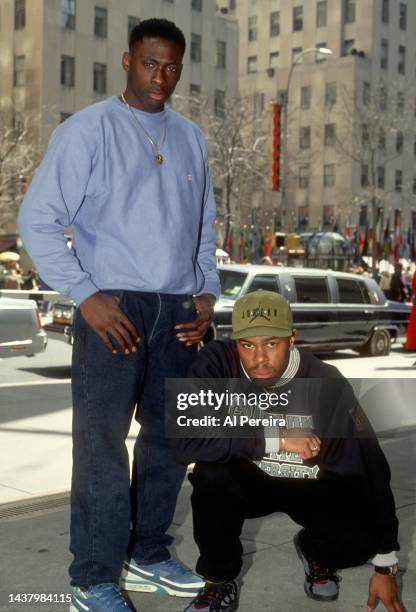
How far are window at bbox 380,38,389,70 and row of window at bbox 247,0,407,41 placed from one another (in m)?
1.85

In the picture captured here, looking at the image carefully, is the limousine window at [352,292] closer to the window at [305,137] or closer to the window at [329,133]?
the window at [329,133]

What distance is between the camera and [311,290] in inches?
606

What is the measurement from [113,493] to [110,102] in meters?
1.29

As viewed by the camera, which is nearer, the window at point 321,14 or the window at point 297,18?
the window at point 321,14

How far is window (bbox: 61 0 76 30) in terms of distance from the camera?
159 feet

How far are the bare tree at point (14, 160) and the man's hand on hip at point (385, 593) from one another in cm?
3745

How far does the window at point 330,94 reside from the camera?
69.4 m

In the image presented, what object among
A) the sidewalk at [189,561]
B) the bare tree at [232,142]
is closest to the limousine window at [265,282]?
the sidewalk at [189,561]

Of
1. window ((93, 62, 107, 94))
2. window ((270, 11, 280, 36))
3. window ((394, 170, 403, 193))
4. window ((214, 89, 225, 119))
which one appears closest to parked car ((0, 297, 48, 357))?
window ((214, 89, 225, 119))

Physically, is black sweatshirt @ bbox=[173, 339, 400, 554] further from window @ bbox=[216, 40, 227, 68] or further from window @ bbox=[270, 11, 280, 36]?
window @ bbox=[270, 11, 280, 36]

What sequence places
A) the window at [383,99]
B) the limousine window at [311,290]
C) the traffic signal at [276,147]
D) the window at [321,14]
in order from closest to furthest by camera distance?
the limousine window at [311,290], the traffic signal at [276,147], the window at [383,99], the window at [321,14]

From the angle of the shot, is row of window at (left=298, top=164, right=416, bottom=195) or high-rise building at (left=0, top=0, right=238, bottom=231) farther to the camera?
row of window at (left=298, top=164, right=416, bottom=195)

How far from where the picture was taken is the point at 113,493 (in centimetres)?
306

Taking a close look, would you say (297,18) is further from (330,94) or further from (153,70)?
(153,70)
